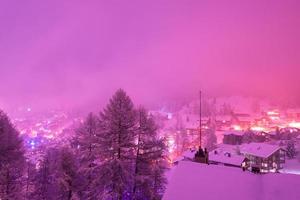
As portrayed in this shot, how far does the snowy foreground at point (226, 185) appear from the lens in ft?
63.5

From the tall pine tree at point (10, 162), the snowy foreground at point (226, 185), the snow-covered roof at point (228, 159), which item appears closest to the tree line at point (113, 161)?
the tall pine tree at point (10, 162)

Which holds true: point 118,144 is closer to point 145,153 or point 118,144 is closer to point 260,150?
point 145,153

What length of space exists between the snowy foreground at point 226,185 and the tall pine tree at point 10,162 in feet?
48.1

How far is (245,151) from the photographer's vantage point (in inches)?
3253

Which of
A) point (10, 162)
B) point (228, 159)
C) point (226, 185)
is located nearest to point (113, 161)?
point (226, 185)

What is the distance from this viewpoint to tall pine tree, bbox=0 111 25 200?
26723mm

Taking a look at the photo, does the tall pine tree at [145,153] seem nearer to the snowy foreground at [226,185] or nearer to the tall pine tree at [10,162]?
the snowy foreground at [226,185]

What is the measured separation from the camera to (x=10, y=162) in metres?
31.1

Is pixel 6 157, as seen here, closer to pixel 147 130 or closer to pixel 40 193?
pixel 40 193

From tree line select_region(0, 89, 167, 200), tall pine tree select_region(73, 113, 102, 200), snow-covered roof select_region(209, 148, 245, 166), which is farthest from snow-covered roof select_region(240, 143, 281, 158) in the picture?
tall pine tree select_region(73, 113, 102, 200)

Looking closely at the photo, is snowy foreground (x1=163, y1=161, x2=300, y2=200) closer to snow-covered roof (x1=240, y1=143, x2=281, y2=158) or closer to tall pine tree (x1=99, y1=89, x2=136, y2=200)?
tall pine tree (x1=99, y1=89, x2=136, y2=200)

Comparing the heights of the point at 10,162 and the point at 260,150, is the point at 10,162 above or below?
above

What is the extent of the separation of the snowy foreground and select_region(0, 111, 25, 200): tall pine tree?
14.7 m

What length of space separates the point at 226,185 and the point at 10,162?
2212 centimetres
